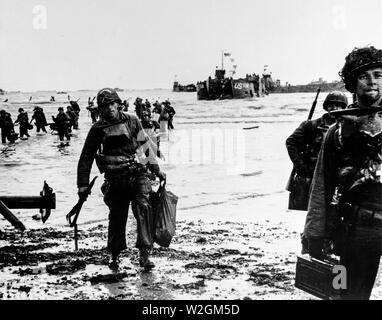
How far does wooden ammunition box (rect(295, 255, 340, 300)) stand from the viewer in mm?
2936

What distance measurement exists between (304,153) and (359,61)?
244 centimetres

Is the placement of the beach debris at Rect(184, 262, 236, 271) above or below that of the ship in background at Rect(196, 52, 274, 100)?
below

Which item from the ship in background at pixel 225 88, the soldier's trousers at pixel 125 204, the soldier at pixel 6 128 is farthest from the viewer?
the ship in background at pixel 225 88

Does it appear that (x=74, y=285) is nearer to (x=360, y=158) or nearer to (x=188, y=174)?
(x=360, y=158)

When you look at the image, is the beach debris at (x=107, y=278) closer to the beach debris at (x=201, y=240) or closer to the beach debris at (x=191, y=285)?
the beach debris at (x=191, y=285)

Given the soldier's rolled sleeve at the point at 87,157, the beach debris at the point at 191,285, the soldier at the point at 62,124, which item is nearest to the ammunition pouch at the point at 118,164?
the soldier's rolled sleeve at the point at 87,157

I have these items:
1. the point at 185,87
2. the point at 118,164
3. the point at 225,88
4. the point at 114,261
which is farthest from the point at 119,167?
the point at 185,87

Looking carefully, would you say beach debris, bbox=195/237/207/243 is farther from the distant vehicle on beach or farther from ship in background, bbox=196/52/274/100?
the distant vehicle on beach

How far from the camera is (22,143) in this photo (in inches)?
947

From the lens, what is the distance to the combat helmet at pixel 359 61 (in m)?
3.12

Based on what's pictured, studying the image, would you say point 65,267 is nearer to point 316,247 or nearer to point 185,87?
point 316,247

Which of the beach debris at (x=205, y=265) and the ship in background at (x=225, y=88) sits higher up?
the ship in background at (x=225, y=88)

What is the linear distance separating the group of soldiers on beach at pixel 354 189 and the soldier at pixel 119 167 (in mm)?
2623

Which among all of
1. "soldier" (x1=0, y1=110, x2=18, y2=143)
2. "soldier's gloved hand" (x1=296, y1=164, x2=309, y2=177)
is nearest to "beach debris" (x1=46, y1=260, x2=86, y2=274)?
"soldier's gloved hand" (x1=296, y1=164, x2=309, y2=177)
